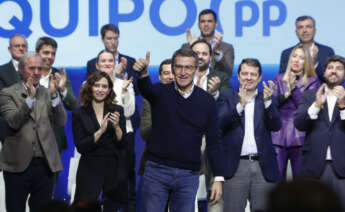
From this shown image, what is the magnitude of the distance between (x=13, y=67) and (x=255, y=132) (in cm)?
245

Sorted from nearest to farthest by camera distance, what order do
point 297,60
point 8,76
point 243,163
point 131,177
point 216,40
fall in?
point 243,163 → point 8,76 → point 131,177 → point 297,60 → point 216,40

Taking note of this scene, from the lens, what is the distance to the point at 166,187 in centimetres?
421

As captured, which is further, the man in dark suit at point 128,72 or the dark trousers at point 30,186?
the man in dark suit at point 128,72

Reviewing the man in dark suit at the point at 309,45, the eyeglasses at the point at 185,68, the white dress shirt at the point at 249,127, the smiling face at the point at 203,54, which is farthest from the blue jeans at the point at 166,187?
the man in dark suit at the point at 309,45

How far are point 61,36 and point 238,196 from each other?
3408 mm

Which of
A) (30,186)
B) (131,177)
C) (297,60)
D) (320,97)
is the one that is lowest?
(131,177)

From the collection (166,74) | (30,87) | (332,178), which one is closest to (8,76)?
(30,87)

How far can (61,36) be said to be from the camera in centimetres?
718

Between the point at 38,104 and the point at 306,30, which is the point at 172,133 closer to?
the point at 38,104

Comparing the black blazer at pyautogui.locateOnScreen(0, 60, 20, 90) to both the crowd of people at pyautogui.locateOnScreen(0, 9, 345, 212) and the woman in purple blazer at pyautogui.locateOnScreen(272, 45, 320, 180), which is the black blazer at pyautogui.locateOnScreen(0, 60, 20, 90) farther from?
the woman in purple blazer at pyautogui.locateOnScreen(272, 45, 320, 180)

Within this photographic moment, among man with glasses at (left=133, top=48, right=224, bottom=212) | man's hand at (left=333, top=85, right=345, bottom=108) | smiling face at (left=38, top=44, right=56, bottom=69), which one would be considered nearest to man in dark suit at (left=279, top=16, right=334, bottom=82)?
man's hand at (left=333, top=85, right=345, bottom=108)

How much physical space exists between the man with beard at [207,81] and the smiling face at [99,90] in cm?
85

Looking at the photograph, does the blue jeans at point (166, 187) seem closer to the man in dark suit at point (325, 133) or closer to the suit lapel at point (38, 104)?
the suit lapel at point (38, 104)

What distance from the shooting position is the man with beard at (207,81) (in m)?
5.16
